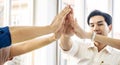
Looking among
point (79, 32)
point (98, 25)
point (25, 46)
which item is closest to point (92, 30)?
point (98, 25)

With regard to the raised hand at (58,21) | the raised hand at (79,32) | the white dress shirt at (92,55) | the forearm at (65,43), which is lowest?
the white dress shirt at (92,55)

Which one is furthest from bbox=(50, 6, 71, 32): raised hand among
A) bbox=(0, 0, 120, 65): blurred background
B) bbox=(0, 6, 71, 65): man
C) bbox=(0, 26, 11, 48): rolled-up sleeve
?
bbox=(0, 0, 120, 65): blurred background

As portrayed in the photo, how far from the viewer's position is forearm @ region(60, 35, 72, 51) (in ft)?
6.15

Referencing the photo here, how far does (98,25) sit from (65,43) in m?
0.38

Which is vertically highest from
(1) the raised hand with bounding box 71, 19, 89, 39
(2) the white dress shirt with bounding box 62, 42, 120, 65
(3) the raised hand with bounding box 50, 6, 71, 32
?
(3) the raised hand with bounding box 50, 6, 71, 32

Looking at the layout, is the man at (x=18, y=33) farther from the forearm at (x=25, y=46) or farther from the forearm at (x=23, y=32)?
the forearm at (x=25, y=46)

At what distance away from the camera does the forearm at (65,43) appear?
187cm

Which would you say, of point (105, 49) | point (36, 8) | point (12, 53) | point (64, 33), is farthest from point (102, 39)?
point (36, 8)

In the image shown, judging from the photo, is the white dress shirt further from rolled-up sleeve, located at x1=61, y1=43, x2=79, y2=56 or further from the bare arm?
the bare arm

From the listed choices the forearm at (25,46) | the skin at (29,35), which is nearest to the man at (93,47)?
the skin at (29,35)

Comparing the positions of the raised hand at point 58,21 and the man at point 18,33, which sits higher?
the raised hand at point 58,21

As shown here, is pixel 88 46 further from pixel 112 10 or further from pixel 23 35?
pixel 112 10

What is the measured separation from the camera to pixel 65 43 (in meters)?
1.87

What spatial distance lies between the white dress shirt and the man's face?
0.14 meters
